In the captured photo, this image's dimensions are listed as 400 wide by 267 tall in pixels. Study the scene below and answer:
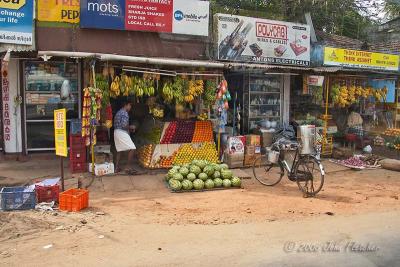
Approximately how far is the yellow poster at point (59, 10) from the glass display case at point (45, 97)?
1517 mm

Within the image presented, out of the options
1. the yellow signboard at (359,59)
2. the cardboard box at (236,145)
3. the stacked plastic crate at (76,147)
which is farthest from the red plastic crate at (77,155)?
the yellow signboard at (359,59)

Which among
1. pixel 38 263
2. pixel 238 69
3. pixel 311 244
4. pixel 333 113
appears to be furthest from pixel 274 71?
pixel 38 263

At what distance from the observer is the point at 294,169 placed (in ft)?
32.1

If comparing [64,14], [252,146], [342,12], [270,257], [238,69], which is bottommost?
[270,257]

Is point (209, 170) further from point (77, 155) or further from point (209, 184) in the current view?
point (77, 155)

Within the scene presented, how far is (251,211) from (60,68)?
6.79 metres

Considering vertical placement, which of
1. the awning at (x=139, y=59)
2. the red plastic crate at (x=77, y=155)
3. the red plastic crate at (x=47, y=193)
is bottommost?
the red plastic crate at (x=47, y=193)

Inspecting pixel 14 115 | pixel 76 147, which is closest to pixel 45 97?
pixel 14 115

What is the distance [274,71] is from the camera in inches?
522

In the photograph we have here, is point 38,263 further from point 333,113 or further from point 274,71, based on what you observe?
point 333,113

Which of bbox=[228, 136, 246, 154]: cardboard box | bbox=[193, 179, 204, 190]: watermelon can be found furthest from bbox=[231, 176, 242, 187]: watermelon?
bbox=[228, 136, 246, 154]: cardboard box

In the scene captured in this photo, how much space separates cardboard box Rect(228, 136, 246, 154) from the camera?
39.8 feet

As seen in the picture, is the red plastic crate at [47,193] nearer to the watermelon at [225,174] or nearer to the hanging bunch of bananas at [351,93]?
the watermelon at [225,174]

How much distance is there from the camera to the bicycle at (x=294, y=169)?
9.55m
